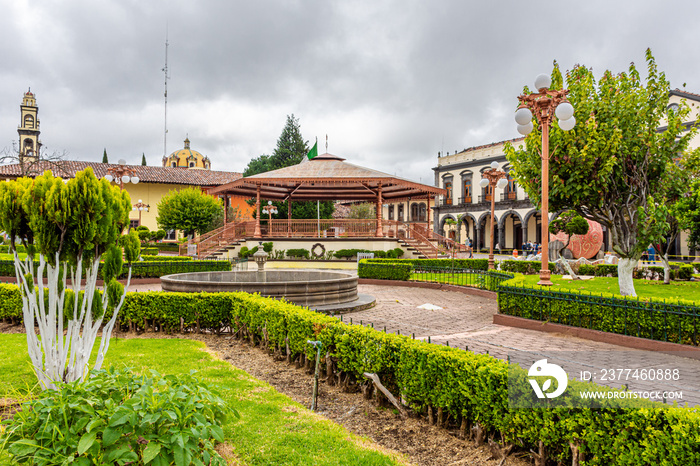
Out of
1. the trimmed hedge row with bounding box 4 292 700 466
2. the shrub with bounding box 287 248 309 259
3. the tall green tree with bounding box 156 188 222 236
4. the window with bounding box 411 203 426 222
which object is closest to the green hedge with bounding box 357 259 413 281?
the shrub with bounding box 287 248 309 259

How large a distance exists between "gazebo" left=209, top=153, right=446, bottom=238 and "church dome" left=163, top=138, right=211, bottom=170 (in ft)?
168

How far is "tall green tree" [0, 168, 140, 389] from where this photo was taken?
3602 mm

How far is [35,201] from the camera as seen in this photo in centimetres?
362

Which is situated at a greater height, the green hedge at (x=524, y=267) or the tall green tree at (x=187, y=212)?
the tall green tree at (x=187, y=212)

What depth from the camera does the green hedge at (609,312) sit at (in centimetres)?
638

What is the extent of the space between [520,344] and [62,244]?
6456 millimetres

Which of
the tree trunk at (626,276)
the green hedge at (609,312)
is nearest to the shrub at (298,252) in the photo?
the green hedge at (609,312)

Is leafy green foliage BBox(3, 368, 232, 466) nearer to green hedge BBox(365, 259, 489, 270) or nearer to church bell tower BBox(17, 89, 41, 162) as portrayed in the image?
green hedge BBox(365, 259, 489, 270)

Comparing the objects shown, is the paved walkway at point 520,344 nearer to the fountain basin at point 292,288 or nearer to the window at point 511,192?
the fountain basin at point 292,288

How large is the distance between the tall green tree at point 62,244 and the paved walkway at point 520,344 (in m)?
3.53

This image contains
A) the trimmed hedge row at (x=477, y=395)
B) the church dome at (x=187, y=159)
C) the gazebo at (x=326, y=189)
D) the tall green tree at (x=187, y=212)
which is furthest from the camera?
the church dome at (x=187, y=159)

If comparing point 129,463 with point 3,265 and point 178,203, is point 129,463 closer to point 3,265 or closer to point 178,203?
point 3,265

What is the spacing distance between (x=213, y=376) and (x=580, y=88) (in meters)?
9.94

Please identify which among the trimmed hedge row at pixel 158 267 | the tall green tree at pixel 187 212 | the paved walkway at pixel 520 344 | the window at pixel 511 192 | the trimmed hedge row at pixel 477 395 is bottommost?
the paved walkway at pixel 520 344
